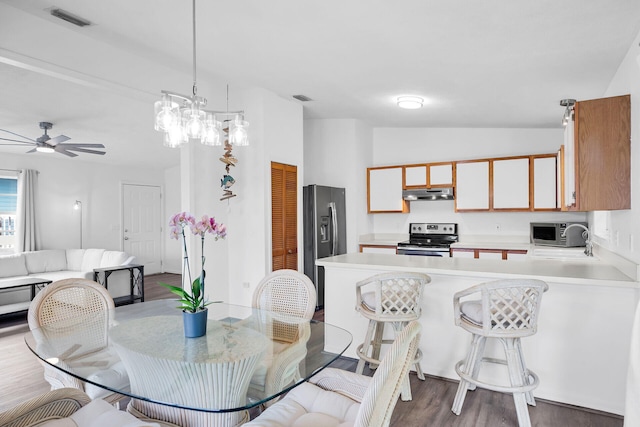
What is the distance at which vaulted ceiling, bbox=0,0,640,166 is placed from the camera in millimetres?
2287

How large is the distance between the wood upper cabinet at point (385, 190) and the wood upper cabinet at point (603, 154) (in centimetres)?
330

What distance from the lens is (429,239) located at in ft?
18.7

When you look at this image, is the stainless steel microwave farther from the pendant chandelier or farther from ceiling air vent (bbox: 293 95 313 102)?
the pendant chandelier

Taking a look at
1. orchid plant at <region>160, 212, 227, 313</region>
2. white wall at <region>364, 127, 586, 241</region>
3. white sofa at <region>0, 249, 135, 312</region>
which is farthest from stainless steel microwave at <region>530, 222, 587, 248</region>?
white sofa at <region>0, 249, 135, 312</region>

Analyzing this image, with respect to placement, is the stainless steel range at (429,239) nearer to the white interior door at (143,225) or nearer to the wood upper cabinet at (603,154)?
the wood upper cabinet at (603,154)

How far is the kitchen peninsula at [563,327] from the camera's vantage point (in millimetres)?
2463

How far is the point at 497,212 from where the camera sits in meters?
5.39

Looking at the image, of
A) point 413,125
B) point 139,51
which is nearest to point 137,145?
point 139,51

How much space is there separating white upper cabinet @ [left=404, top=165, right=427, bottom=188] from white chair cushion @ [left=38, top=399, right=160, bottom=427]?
4814 millimetres

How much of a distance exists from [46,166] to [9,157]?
0.54 m

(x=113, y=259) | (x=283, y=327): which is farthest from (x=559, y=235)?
(x=113, y=259)

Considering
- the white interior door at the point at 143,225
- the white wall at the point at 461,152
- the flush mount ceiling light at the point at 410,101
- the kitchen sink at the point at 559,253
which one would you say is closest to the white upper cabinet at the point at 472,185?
the white wall at the point at 461,152

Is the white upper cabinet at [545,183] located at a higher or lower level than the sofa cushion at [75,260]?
higher

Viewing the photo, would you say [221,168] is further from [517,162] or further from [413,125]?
[517,162]
